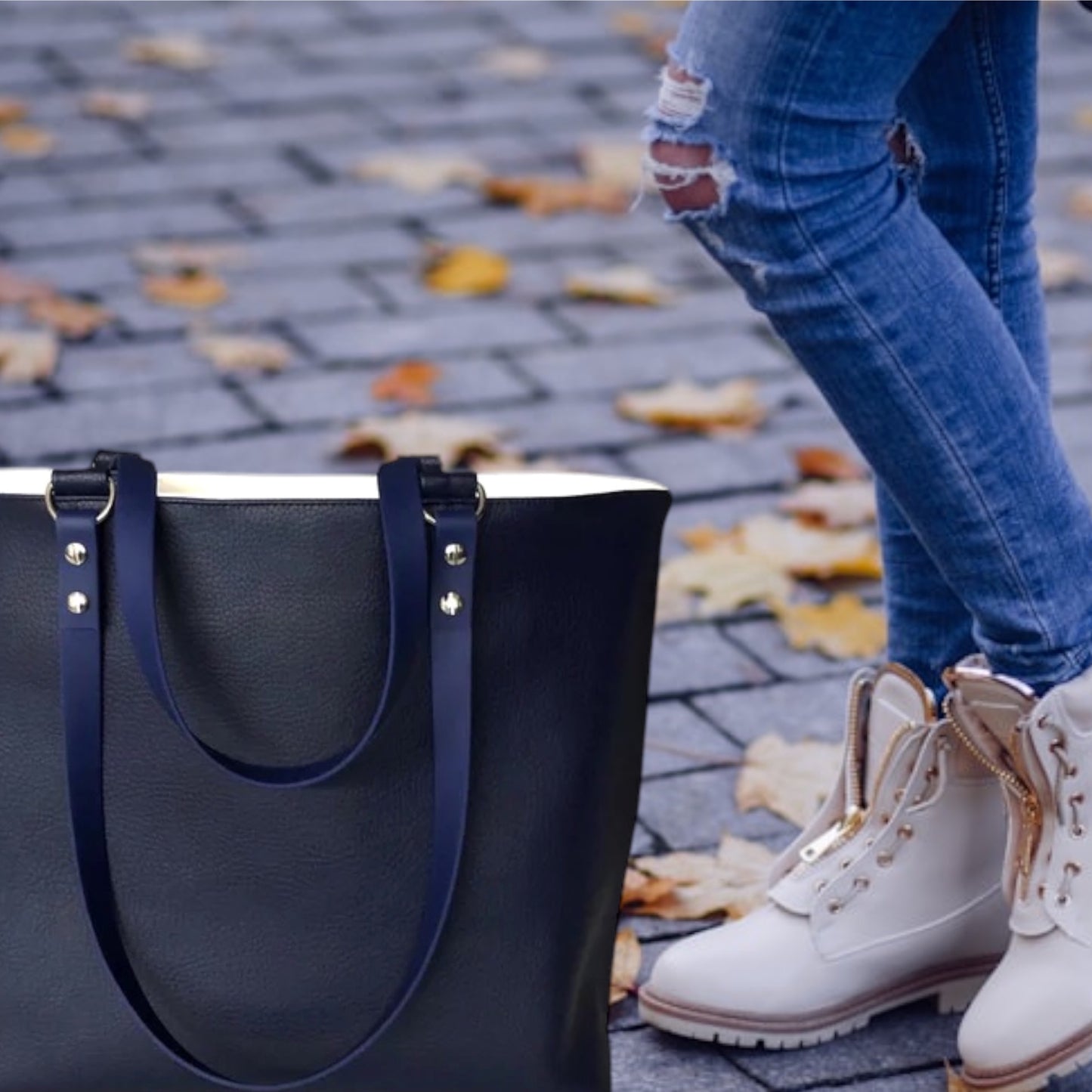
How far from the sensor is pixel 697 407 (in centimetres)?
334

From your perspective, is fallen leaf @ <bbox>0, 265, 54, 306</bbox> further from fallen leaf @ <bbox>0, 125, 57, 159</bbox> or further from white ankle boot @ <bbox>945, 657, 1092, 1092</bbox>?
white ankle boot @ <bbox>945, 657, 1092, 1092</bbox>

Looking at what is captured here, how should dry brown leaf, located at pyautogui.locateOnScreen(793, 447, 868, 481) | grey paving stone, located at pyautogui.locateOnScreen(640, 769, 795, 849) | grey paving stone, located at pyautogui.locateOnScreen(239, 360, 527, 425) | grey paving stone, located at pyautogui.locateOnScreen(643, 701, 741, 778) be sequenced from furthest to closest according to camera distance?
1. grey paving stone, located at pyautogui.locateOnScreen(239, 360, 527, 425)
2. dry brown leaf, located at pyautogui.locateOnScreen(793, 447, 868, 481)
3. grey paving stone, located at pyautogui.locateOnScreen(643, 701, 741, 778)
4. grey paving stone, located at pyautogui.locateOnScreen(640, 769, 795, 849)

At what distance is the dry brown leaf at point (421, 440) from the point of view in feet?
10.3

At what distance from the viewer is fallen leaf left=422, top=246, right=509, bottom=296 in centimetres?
376

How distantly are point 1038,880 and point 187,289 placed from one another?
7.13 feet

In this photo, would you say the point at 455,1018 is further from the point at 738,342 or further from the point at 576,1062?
the point at 738,342

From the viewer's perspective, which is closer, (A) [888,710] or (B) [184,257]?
(A) [888,710]

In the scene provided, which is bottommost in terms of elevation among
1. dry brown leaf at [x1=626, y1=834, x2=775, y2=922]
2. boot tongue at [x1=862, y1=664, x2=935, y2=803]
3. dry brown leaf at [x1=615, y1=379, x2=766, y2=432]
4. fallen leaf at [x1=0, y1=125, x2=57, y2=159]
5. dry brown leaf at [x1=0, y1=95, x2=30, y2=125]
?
fallen leaf at [x1=0, y1=125, x2=57, y2=159]

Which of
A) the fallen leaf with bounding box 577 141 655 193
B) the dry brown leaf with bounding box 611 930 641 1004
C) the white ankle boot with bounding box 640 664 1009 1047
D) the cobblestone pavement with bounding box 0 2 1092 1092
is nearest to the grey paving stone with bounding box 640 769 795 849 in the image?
the cobblestone pavement with bounding box 0 2 1092 1092

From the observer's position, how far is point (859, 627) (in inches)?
107

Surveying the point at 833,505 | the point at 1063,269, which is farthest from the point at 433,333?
the point at 1063,269

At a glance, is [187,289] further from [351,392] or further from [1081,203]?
[1081,203]

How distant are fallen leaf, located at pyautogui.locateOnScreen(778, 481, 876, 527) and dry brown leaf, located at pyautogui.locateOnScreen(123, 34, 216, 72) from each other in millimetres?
2229

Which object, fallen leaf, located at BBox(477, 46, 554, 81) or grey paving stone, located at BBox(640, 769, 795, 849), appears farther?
fallen leaf, located at BBox(477, 46, 554, 81)
